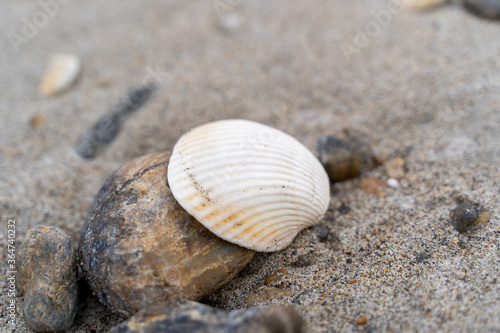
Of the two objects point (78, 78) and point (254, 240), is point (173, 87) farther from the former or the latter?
point (254, 240)

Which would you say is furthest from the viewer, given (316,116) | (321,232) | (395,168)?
(316,116)

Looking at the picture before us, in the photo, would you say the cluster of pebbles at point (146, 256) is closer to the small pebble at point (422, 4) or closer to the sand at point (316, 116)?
the sand at point (316, 116)

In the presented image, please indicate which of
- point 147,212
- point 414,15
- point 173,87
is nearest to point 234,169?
point 147,212

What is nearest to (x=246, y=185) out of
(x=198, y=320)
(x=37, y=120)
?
(x=198, y=320)

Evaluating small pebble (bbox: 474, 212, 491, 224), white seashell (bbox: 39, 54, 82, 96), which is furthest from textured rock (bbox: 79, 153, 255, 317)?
white seashell (bbox: 39, 54, 82, 96)

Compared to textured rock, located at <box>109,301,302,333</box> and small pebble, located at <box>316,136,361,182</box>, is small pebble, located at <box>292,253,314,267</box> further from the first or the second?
small pebble, located at <box>316,136,361,182</box>

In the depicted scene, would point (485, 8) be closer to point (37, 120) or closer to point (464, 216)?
point (464, 216)
